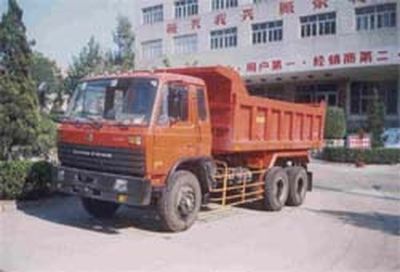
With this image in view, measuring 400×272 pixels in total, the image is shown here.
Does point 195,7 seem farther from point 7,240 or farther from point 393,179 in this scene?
point 7,240

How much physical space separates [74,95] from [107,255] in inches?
119

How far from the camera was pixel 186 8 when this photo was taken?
44.3 meters

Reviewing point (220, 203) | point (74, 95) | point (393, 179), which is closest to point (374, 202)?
point (220, 203)

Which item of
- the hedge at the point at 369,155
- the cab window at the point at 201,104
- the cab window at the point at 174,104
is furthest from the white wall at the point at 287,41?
the cab window at the point at 174,104

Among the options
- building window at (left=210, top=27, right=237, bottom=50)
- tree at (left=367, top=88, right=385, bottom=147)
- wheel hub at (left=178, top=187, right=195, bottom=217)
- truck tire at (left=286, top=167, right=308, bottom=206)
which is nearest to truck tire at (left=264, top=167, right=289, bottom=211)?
truck tire at (left=286, top=167, right=308, bottom=206)

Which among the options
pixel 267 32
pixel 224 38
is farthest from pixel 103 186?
pixel 224 38

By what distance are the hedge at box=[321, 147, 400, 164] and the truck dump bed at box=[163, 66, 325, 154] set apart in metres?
13.6

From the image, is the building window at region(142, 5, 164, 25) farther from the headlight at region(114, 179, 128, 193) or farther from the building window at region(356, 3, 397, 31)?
the headlight at region(114, 179, 128, 193)

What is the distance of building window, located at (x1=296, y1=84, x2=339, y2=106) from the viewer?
39.0 meters

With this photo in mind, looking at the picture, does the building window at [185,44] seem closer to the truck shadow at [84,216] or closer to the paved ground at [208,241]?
the paved ground at [208,241]

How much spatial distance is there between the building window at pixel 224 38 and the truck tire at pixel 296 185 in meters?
28.7

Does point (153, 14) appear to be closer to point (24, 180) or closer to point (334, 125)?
point (334, 125)

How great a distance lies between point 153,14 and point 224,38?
24.9ft

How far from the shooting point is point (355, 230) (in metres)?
10.0
